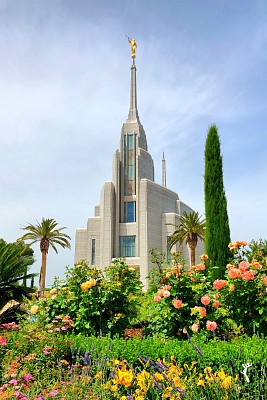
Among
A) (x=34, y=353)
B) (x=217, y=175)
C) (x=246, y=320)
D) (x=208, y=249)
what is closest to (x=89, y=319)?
(x=34, y=353)

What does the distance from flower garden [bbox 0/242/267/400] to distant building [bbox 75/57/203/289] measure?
24.8 metres

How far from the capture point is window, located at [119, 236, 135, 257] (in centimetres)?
3331

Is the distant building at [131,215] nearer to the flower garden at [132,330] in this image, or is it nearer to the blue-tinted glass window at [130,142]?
the blue-tinted glass window at [130,142]

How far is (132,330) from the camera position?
25.8 ft

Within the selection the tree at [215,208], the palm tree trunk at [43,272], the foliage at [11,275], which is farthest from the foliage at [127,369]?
the palm tree trunk at [43,272]

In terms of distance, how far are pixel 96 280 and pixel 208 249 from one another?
515 cm

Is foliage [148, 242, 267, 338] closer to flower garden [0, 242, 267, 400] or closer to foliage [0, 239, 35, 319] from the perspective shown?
flower garden [0, 242, 267, 400]

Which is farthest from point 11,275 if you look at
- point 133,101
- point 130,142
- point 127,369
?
point 133,101

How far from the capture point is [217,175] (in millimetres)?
12375

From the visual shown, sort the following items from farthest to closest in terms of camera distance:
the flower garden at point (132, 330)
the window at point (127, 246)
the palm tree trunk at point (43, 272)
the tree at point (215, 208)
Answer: the window at point (127, 246), the palm tree trunk at point (43, 272), the tree at point (215, 208), the flower garden at point (132, 330)

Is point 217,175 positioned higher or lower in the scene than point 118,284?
higher

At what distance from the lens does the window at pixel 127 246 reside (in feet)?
109

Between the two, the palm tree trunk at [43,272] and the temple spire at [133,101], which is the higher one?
the temple spire at [133,101]

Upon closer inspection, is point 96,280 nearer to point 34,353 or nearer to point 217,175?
point 34,353
